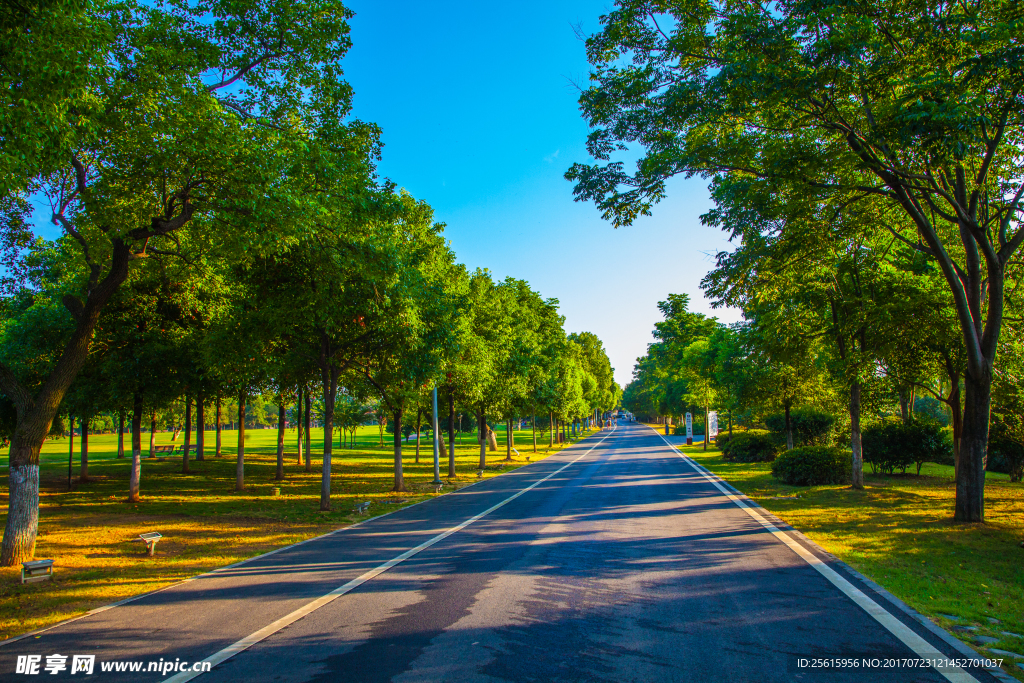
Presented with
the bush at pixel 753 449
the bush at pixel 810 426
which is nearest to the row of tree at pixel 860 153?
the bush at pixel 810 426

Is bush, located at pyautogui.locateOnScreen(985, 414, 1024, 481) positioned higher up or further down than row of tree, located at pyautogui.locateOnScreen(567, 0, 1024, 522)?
further down

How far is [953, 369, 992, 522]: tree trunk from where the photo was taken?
37.6ft

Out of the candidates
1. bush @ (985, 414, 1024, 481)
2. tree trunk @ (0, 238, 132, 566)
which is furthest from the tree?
bush @ (985, 414, 1024, 481)

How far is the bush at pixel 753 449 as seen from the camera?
102 ft

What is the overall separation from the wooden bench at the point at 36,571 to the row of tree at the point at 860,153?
11645mm

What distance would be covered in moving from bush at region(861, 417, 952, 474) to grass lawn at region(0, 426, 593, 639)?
55.8 feet

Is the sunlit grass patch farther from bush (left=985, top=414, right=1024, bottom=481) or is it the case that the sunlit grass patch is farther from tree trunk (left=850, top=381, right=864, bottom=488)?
bush (left=985, top=414, right=1024, bottom=481)

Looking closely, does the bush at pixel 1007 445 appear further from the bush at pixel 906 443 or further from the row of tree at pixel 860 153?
the row of tree at pixel 860 153

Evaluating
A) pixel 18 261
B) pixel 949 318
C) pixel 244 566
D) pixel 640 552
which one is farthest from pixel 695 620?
pixel 18 261

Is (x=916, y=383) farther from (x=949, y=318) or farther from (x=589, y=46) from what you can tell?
(x=589, y=46)

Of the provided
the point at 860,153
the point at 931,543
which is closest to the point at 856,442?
the point at 931,543

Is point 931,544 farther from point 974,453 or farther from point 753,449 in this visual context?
point 753,449

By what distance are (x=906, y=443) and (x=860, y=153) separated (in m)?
16.5

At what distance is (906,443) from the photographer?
22.1 meters
